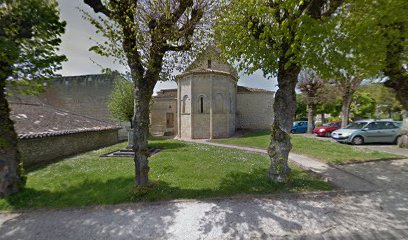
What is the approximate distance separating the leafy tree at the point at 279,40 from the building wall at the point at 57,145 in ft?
29.9

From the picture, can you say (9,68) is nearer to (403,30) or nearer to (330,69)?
(330,69)

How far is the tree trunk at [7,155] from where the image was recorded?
195 inches

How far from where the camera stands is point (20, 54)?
14.2ft

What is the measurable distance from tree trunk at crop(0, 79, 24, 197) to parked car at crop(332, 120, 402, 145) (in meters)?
17.3

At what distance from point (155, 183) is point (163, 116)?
18.5 metres

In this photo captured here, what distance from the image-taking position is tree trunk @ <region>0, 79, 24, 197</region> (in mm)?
4957

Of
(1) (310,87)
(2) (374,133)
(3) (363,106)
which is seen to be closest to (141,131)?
(2) (374,133)

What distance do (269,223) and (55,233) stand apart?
4.37 metres

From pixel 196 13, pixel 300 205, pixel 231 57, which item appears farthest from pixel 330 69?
pixel 196 13

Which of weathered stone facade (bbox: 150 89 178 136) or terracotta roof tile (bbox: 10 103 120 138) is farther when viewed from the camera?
weathered stone facade (bbox: 150 89 178 136)

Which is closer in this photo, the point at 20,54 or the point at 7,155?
the point at 20,54

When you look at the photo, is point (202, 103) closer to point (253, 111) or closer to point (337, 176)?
point (253, 111)

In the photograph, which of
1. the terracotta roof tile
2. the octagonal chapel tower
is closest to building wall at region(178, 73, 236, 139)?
the octagonal chapel tower

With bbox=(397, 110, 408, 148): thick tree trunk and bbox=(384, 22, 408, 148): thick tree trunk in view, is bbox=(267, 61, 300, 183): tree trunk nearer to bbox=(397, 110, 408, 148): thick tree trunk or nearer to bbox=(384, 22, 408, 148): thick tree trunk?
bbox=(384, 22, 408, 148): thick tree trunk
